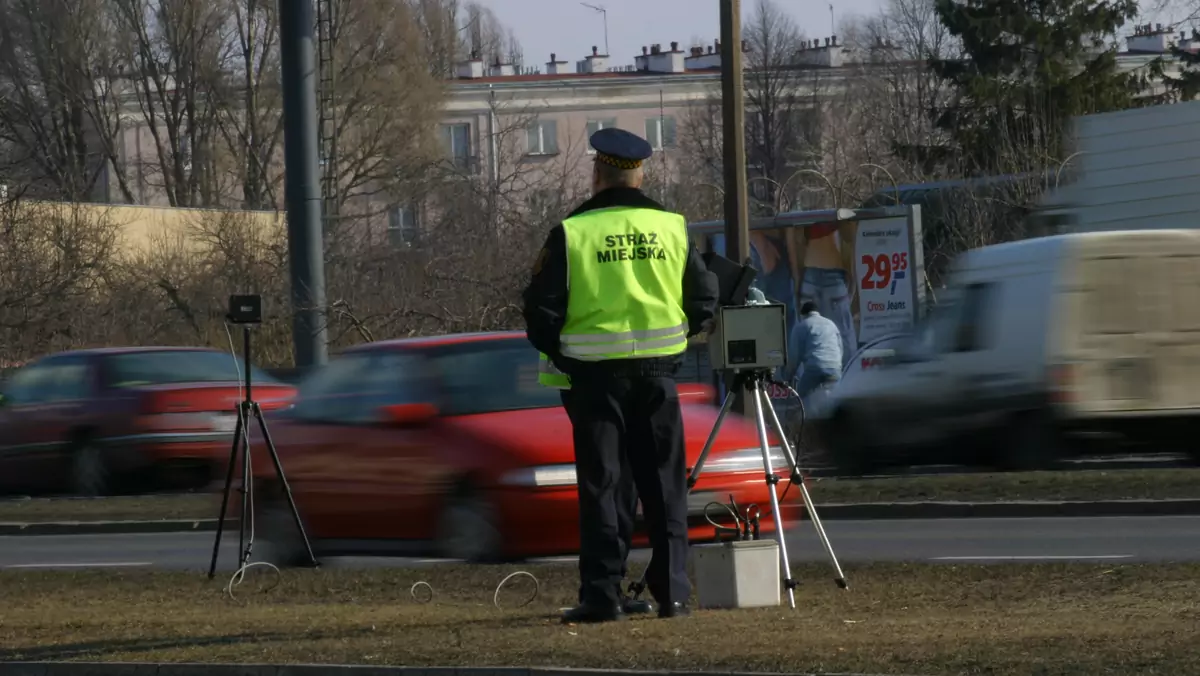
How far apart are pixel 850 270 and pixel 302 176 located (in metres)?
8.04

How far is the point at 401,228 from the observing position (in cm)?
4784

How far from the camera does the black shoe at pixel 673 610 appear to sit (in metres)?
8.51

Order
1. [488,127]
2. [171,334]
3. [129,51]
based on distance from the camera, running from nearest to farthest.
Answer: [171,334] → [129,51] → [488,127]

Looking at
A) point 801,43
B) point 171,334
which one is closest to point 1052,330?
point 171,334

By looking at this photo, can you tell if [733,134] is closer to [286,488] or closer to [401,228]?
[286,488]

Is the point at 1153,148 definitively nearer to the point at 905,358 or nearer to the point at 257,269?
the point at 905,358

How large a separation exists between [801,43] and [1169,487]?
86.3 meters

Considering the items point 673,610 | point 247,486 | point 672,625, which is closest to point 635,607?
point 673,610

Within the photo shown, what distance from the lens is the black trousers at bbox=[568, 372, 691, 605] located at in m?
8.31

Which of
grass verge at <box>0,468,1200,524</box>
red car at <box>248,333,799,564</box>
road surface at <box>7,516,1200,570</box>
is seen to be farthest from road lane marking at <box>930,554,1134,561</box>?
grass verge at <box>0,468,1200,524</box>

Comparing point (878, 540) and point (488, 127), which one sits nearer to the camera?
point (878, 540)

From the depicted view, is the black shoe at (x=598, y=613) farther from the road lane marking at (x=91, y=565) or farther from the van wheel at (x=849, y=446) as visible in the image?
the van wheel at (x=849, y=446)

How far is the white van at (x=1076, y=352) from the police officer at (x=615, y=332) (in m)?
8.99

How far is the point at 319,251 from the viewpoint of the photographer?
2486 centimetres
